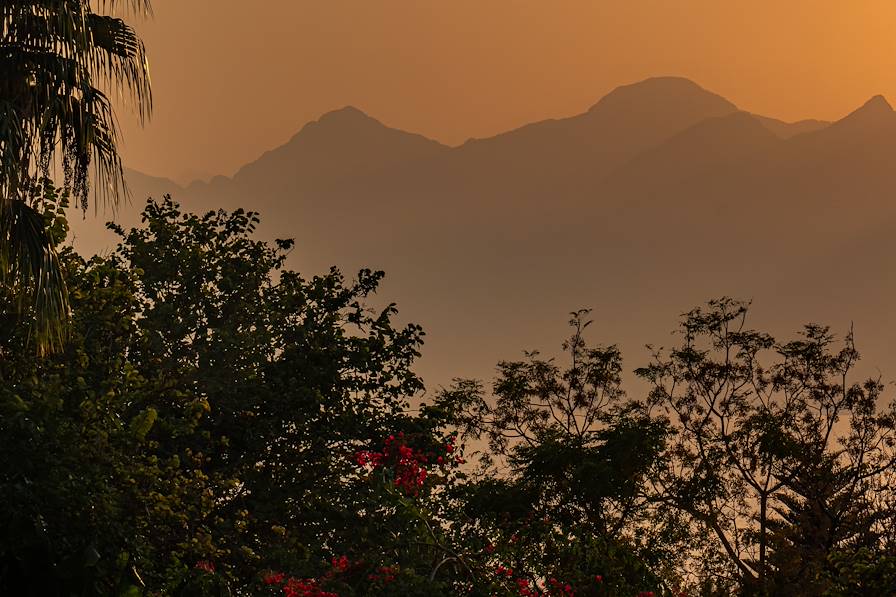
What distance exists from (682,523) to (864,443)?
518 centimetres

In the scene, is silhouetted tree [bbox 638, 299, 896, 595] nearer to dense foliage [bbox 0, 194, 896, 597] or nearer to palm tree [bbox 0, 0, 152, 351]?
dense foliage [bbox 0, 194, 896, 597]

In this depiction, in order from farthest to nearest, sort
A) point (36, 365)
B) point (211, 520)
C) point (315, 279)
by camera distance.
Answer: point (315, 279) → point (211, 520) → point (36, 365)

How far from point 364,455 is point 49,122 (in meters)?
5.33

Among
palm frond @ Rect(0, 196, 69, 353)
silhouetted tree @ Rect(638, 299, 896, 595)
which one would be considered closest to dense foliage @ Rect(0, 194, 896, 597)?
silhouetted tree @ Rect(638, 299, 896, 595)

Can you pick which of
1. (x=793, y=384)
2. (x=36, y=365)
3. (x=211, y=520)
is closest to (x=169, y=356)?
(x=211, y=520)

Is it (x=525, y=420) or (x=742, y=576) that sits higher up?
(x=525, y=420)

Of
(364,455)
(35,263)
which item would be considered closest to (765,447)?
(364,455)

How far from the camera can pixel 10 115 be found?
35.9 feet

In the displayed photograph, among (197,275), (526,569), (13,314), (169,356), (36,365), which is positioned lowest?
(526,569)

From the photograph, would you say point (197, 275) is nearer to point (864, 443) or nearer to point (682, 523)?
point (682, 523)

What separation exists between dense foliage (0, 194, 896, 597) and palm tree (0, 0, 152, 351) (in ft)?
3.83

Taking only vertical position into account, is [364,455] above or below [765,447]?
below

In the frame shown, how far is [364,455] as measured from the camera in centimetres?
1402

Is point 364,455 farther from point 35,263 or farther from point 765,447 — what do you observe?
point 765,447
